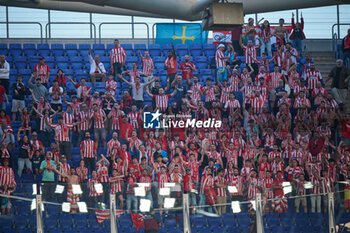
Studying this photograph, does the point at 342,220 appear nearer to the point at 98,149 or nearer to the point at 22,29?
the point at 98,149

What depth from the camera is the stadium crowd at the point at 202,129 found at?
13391 millimetres

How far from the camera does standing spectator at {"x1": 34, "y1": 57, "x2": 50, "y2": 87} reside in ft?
59.1

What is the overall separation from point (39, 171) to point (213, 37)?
9.18 meters

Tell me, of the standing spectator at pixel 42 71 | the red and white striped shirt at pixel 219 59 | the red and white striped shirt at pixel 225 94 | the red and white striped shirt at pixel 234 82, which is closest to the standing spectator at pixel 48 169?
the standing spectator at pixel 42 71

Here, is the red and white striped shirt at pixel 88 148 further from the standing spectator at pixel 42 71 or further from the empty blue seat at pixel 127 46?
the empty blue seat at pixel 127 46

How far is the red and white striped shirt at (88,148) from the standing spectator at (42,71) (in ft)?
11.2

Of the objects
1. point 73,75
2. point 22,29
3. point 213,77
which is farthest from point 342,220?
point 22,29

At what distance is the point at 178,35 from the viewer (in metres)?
21.2

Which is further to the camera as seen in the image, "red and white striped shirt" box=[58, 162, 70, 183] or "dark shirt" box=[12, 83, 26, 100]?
"dark shirt" box=[12, 83, 26, 100]

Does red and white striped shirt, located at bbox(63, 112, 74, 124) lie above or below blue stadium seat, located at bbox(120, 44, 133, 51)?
below

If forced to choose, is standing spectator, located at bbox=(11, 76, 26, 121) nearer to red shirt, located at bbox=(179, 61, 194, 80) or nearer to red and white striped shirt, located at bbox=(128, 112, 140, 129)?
red and white striped shirt, located at bbox=(128, 112, 140, 129)

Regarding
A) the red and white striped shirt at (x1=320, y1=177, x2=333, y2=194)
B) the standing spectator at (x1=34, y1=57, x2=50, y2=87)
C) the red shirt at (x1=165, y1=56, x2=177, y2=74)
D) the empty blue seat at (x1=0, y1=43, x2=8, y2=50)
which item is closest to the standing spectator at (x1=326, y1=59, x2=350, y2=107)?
the red shirt at (x1=165, y1=56, x2=177, y2=74)

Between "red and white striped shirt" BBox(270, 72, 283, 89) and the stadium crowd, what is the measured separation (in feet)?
0.09

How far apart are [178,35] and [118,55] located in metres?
3.31
